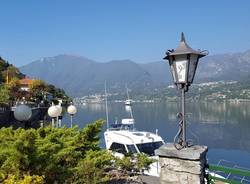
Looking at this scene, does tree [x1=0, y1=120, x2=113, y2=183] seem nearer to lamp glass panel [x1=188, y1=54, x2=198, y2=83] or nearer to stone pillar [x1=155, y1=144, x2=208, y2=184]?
stone pillar [x1=155, y1=144, x2=208, y2=184]

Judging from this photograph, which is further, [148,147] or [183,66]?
[148,147]

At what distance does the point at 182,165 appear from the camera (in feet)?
15.7

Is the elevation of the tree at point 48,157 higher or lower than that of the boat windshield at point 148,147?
higher

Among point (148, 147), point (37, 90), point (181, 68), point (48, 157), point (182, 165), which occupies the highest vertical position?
point (37, 90)

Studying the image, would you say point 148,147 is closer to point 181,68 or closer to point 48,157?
point 48,157

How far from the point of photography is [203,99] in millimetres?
187875

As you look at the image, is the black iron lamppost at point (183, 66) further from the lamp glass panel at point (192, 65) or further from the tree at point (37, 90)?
the tree at point (37, 90)

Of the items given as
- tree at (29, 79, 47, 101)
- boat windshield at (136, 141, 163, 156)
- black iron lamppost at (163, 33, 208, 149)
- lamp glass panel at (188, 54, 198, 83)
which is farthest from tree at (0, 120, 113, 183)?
tree at (29, 79, 47, 101)

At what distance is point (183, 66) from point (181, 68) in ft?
0.14

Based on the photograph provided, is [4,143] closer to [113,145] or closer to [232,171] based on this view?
[232,171]

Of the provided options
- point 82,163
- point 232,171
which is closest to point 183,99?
point 232,171

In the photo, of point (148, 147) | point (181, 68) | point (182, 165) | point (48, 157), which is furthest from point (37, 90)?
point (182, 165)

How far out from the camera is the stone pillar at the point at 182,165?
4730 millimetres

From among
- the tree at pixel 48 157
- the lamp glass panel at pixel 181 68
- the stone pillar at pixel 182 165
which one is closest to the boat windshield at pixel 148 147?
the tree at pixel 48 157
